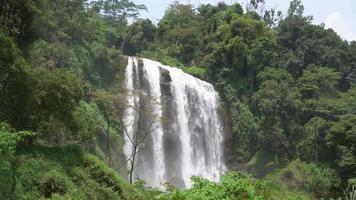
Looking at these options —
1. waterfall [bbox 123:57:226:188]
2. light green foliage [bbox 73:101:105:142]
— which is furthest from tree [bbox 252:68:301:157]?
light green foliage [bbox 73:101:105:142]

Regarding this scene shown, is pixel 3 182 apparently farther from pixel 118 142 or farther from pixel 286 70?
pixel 286 70

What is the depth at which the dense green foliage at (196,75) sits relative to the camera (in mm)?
17812

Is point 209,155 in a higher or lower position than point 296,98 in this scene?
lower

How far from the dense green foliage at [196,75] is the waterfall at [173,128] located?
159 centimetres

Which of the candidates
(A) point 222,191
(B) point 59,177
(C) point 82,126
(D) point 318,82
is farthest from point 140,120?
(A) point 222,191

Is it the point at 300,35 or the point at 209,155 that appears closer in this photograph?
the point at 209,155

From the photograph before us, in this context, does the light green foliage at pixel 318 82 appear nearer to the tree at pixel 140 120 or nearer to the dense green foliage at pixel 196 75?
the dense green foliage at pixel 196 75

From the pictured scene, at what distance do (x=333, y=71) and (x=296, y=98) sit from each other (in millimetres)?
5441

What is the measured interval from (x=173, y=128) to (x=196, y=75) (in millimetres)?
9467

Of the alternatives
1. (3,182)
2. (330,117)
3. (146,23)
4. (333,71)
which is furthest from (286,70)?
(3,182)

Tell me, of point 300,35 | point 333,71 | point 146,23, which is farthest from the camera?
point 146,23

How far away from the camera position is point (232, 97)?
45.3m

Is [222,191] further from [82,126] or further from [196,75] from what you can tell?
[196,75]

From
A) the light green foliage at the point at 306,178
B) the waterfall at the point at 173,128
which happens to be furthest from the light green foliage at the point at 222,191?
the light green foliage at the point at 306,178
